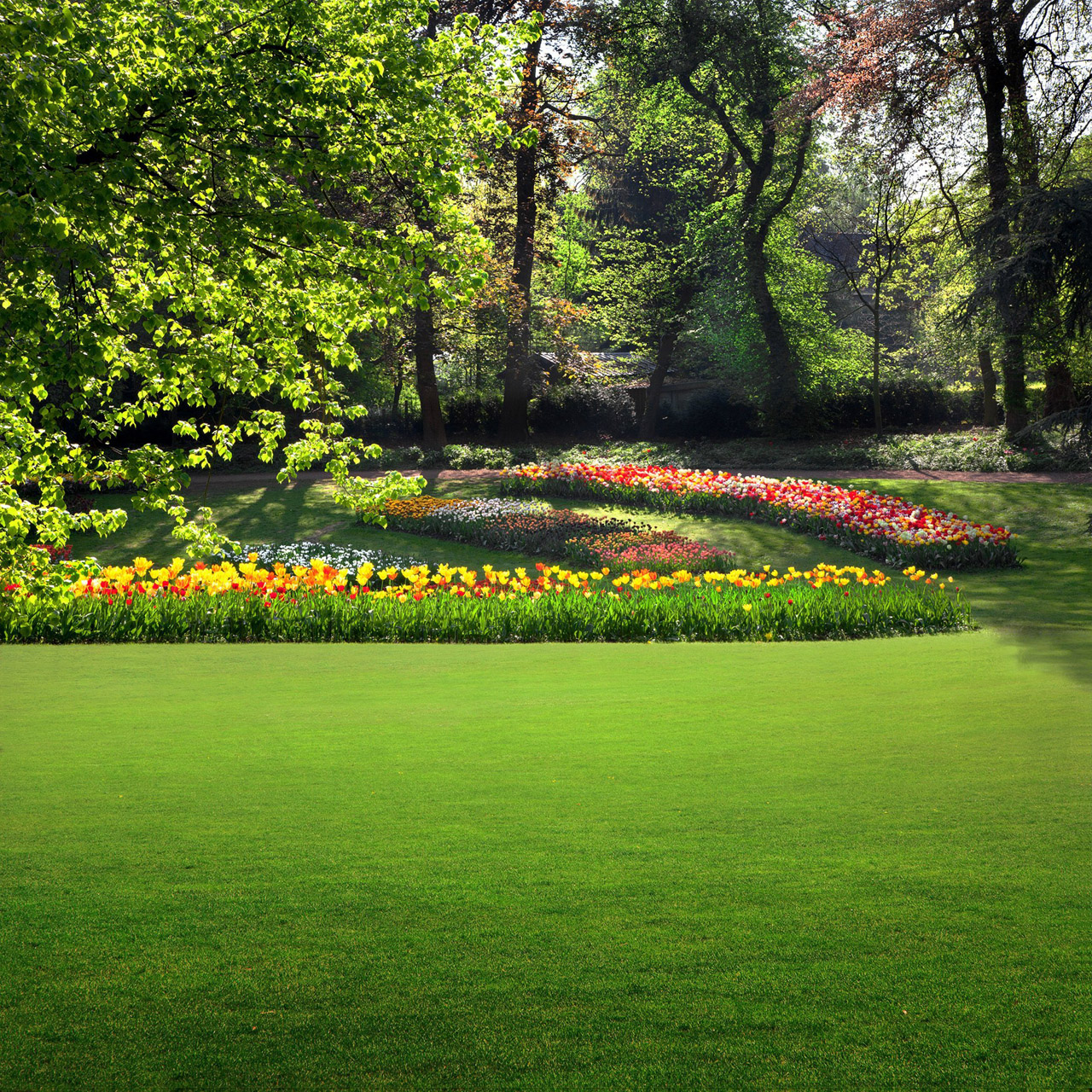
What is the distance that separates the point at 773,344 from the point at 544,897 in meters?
28.3

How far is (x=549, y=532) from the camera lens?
14.6 metres

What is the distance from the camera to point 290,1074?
2.46 meters

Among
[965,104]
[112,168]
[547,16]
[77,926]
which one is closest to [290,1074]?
[77,926]

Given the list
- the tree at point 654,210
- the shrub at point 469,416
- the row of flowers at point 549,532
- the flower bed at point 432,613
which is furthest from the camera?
the tree at point 654,210

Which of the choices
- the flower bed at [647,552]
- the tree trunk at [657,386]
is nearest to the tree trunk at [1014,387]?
the flower bed at [647,552]

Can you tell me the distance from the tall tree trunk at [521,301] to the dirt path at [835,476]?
17.5 feet

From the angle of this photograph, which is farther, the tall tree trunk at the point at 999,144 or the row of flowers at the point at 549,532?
the tall tree trunk at the point at 999,144

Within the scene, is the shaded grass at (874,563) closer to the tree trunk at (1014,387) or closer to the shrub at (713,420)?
the tree trunk at (1014,387)

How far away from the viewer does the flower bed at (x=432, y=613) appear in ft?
29.0

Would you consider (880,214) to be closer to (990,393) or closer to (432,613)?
(990,393)

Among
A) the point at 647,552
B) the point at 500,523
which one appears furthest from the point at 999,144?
the point at 647,552

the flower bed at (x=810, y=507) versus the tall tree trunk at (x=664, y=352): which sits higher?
the tall tree trunk at (x=664, y=352)

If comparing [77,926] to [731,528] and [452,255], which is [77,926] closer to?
[452,255]

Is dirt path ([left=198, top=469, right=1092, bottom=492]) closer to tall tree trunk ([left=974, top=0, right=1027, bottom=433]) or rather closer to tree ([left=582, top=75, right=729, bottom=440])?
tall tree trunk ([left=974, top=0, right=1027, bottom=433])
